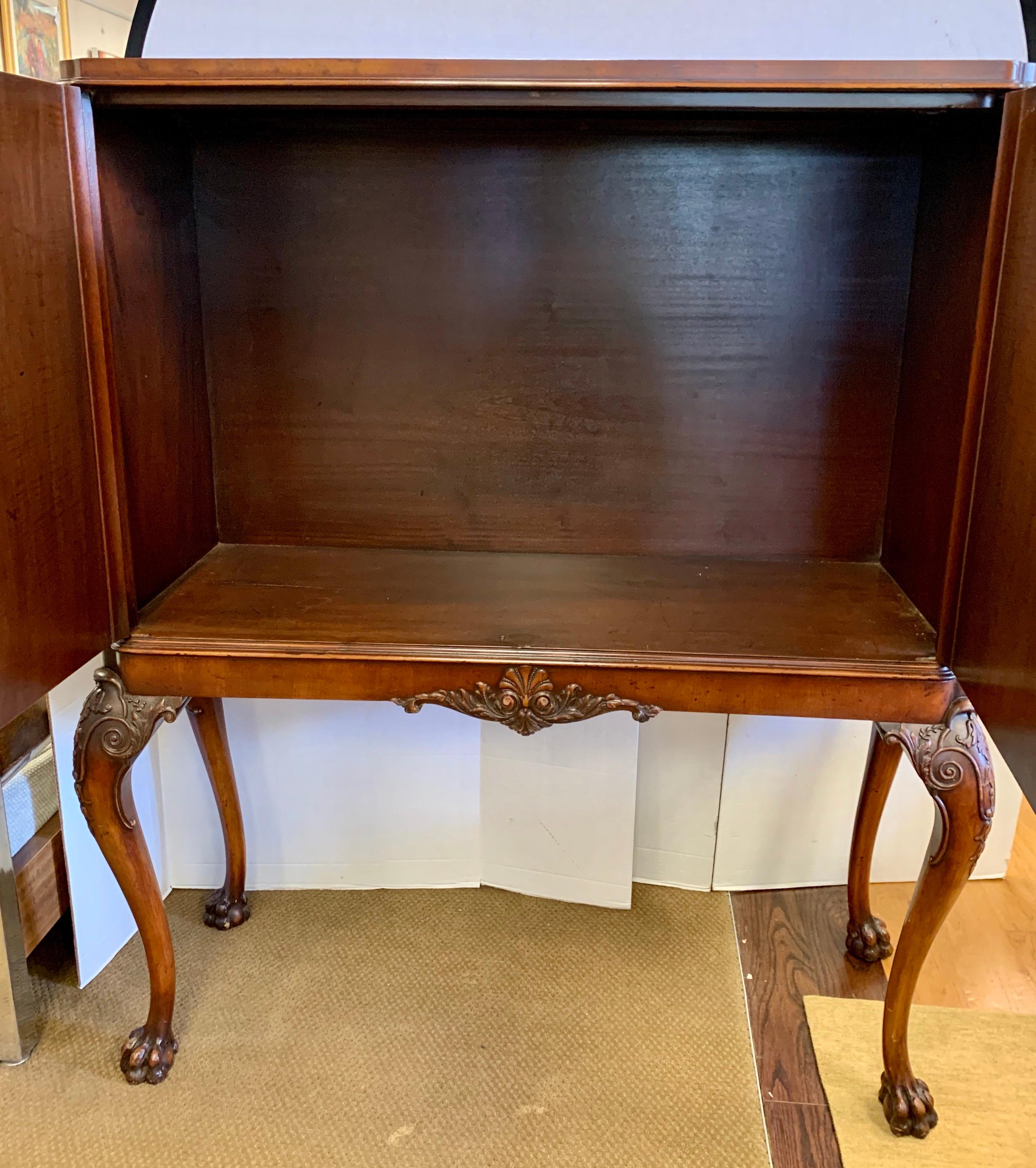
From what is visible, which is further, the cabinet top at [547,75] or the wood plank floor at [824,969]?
the wood plank floor at [824,969]

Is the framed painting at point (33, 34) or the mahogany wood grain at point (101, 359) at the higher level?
the framed painting at point (33, 34)

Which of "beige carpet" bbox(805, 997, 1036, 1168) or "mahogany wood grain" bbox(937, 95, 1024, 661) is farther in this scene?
"beige carpet" bbox(805, 997, 1036, 1168)

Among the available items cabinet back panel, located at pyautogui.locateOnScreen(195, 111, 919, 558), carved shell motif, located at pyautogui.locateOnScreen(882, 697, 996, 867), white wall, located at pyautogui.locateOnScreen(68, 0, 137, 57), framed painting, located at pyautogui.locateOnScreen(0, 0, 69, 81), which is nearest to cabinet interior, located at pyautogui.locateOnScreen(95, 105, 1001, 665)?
cabinet back panel, located at pyautogui.locateOnScreen(195, 111, 919, 558)

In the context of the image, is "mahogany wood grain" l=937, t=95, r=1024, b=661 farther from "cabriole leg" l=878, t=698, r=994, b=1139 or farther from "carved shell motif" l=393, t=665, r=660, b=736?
"carved shell motif" l=393, t=665, r=660, b=736

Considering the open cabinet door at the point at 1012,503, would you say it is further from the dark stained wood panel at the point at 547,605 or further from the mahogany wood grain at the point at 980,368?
the dark stained wood panel at the point at 547,605

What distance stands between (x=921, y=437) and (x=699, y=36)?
0.62m

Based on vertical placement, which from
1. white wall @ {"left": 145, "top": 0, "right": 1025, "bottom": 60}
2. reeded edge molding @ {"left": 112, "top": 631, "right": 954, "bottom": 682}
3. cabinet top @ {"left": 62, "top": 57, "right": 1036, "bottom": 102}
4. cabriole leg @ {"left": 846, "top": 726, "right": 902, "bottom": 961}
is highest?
white wall @ {"left": 145, "top": 0, "right": 1025, "bottom": 60}

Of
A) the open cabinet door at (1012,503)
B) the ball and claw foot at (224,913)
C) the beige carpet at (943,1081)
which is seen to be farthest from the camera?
the ball and claw foot at (224,913)

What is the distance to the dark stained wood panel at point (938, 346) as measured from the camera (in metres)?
1.12

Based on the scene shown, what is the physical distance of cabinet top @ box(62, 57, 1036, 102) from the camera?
3.30 ft

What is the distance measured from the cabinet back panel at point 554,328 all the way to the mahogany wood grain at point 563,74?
0.26m

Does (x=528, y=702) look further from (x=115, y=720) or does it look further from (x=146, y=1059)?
Answer: (x=146, y=1059)

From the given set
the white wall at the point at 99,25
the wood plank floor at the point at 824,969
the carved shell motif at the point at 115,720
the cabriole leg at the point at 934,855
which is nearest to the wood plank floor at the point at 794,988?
the wood plank floor at the point at 824,969

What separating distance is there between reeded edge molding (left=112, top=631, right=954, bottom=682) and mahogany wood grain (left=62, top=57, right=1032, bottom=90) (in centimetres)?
61
